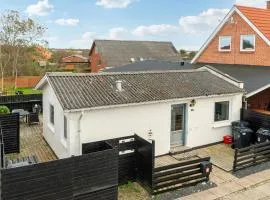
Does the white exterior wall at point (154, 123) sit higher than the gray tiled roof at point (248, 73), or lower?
lower

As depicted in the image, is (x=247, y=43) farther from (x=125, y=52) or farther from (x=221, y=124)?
(x=125, y=52)

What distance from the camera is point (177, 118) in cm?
1446

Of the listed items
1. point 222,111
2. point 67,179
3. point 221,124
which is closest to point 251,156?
point 221,124

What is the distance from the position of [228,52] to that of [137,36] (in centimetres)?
3948

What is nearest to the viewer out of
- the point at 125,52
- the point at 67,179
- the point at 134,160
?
the point at 67,179

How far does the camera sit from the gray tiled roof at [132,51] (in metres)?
46.3

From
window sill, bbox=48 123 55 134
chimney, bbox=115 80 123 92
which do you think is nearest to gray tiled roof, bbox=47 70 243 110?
chimney, bbox=115 80 123 92

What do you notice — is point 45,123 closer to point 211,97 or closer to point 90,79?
point 90,79

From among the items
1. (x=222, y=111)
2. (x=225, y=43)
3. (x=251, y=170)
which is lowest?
(x=251, y=170)

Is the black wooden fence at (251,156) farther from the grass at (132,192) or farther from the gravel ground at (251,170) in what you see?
the grass at (132,192)

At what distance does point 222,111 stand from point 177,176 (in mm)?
6264

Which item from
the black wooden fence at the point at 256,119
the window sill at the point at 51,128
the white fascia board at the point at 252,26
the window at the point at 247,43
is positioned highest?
the white fascia board at the point at 252,26

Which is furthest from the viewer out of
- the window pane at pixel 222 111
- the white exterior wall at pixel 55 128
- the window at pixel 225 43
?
the window at pixel 225 43

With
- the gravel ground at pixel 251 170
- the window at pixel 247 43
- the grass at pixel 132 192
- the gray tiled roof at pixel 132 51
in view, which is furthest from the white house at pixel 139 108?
the gray tiled roof at pixel 132 51
